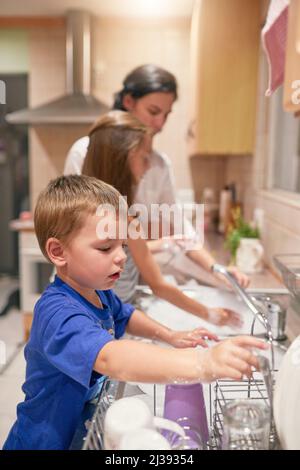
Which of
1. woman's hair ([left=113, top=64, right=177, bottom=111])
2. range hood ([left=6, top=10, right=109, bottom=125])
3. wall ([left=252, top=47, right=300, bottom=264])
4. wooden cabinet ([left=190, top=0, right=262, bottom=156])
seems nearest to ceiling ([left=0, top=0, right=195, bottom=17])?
range hood ([left=6, top=10, right=109, bottom=125])

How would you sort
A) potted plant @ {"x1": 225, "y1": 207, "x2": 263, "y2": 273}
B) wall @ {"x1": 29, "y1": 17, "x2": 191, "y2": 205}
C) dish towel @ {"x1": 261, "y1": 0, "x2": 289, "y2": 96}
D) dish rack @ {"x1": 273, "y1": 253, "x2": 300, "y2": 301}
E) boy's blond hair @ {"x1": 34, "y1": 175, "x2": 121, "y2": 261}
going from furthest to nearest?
1. wall @ {"x1": 29, "y1": 17, "x2": 191, "y2": 205}
2. potted plant @ {"x1": 225, "y1": 207, "x2": 263, "y2": 273}
3. dish towel @ {"x1": 261, "y1": 0, "x2": 289, "y2": 96}
4. dish rack @ {"x1": 273, "y1": 253, "x2": 300, "y2": 301}
5. boy's blond hair @ {"x1": 34, "y1": 175, "x2": 121, "y2": 261}

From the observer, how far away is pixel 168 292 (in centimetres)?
106

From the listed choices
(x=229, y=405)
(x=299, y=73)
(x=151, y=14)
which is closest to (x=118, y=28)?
(x=151, y=14)

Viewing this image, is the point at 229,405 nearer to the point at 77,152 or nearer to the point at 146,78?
the point at 77,152

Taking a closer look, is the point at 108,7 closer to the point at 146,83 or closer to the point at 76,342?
the point at 146,83

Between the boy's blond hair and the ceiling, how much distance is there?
7.12 feet

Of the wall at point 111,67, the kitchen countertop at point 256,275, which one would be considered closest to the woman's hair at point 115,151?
the kitchen countertop at point 256,275

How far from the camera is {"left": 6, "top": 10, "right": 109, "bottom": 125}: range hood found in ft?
9.05

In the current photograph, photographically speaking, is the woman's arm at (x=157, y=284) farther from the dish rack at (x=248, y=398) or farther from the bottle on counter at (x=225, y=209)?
the bottle on counter at (x=225, y=209)

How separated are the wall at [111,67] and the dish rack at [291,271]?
6.95ft

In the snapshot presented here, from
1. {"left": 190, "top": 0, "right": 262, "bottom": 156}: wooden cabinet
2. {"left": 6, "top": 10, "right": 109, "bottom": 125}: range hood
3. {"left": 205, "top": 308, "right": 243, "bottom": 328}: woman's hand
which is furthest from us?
{"left": 6, "top": 10, "right": 109, "bottom": 125}: range hood

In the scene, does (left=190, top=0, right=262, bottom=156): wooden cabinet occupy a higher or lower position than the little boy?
higher

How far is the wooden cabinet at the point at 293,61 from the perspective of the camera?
0.90 m

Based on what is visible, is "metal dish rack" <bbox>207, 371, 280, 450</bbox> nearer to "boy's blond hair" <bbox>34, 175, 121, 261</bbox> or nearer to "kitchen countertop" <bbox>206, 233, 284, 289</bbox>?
"boy's blond hair" <bbox>34, 175, 121, 261</bbox>
